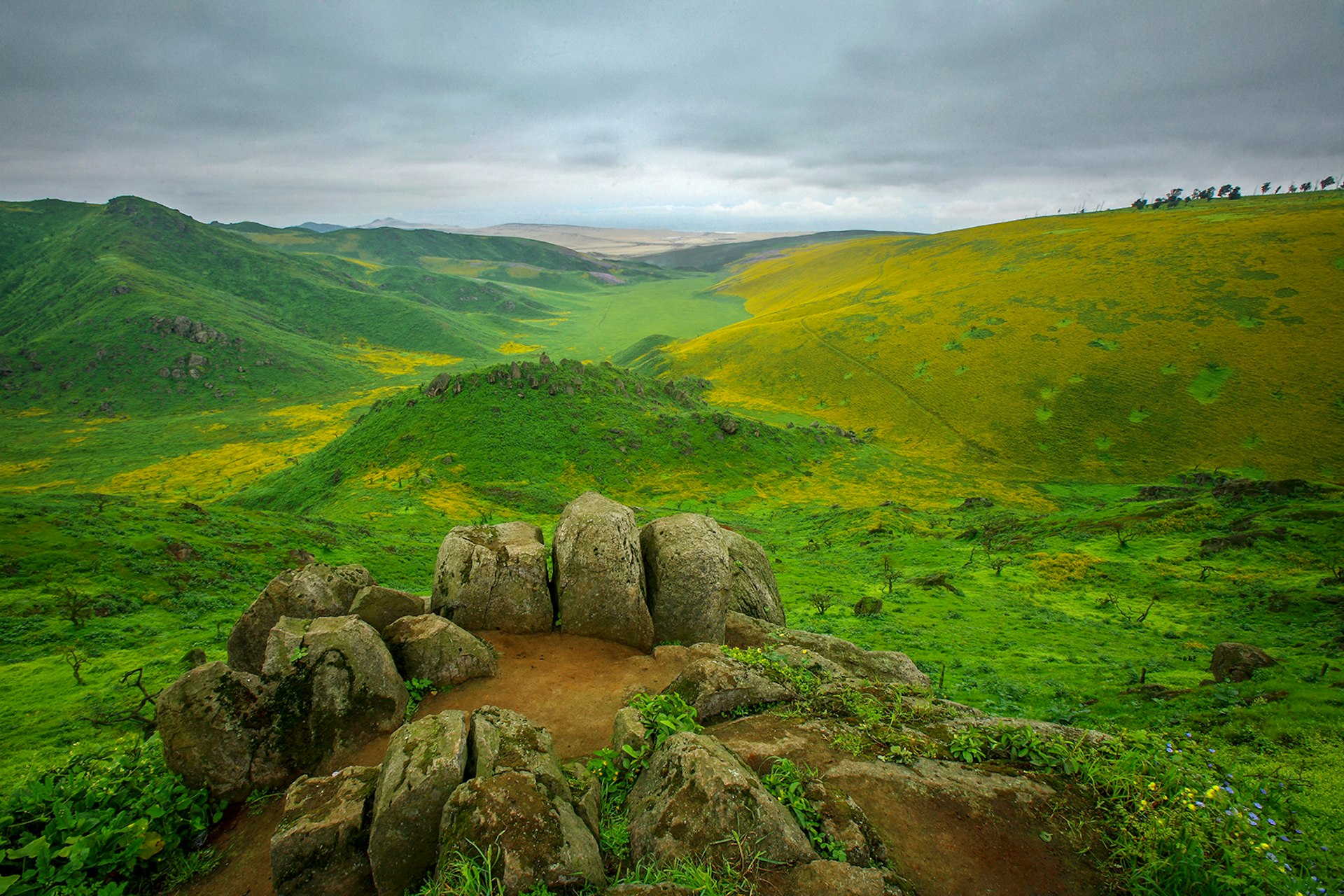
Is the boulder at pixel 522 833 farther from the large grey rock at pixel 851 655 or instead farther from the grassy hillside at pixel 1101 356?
the grassy hillside at pixel 1101 356

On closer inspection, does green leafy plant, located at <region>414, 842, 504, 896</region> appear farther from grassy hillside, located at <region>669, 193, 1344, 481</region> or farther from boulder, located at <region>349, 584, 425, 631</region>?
grassy hillside, located at <region>669, 193, 1344, 481</region>

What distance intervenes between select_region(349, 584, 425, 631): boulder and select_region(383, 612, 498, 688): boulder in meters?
0.90

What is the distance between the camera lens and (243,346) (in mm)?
126125

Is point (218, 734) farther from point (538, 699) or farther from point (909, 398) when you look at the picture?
point (909, 398)

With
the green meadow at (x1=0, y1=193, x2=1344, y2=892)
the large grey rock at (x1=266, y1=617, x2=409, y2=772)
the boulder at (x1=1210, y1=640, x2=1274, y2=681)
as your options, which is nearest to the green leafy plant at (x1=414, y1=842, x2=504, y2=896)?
the large grey rock at (x1=266, y1=617, x2=409, y2=772)

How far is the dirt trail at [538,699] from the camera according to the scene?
891 cm

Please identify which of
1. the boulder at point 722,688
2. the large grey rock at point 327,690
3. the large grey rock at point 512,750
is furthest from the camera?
the boulder at point 722,688

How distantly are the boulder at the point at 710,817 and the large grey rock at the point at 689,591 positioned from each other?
315 inches

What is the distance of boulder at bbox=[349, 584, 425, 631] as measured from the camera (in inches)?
562

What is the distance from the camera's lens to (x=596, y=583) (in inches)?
623

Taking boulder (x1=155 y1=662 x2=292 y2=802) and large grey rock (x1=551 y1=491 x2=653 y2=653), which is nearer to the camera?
boulder (x1=155 y1=662 x2=292 y2=802)

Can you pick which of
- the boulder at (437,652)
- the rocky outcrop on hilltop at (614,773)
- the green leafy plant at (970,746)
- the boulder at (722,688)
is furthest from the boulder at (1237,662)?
the boulder at (437,652)

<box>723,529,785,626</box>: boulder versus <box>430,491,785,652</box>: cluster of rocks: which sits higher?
<box>430,491,785,652</box>: cluster of rocks

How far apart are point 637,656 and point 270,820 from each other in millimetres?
8426
